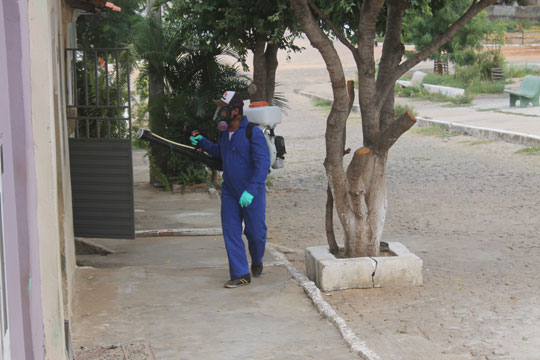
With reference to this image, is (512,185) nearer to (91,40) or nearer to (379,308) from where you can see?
(379,308)

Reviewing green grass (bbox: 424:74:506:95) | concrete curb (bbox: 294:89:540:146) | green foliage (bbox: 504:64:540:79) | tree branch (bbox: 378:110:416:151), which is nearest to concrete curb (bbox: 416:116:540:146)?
concrete curb (bbox: 294:89:540:146)

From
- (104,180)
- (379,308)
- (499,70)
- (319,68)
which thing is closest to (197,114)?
Result: (104,180)

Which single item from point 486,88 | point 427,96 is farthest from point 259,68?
point 486,88

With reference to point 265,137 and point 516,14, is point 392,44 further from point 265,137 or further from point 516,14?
point 516,14

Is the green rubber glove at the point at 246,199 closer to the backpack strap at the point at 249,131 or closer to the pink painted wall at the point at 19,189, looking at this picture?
the backpack strap at the point at 249,131

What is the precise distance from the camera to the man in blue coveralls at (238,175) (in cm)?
653

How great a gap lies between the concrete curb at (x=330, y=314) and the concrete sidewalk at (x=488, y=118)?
8.98 m

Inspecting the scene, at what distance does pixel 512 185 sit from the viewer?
37.3 feet

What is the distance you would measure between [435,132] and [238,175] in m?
12.0

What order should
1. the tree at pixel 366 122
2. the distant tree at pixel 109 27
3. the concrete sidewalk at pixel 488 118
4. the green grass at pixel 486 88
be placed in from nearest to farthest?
the tree at pixel 366 122 → the concrete sidewalk at pixel 488 118 → the distant tree at pixel 109 27 → the green grass at pixel 486 88

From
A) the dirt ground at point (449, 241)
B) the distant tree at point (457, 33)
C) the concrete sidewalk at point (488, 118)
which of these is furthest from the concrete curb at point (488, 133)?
the distant tree at point (457, 33)

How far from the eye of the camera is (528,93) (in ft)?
67.1

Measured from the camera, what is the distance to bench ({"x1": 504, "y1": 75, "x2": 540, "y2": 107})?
66.8 feet

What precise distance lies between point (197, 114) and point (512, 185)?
4.86 metres
